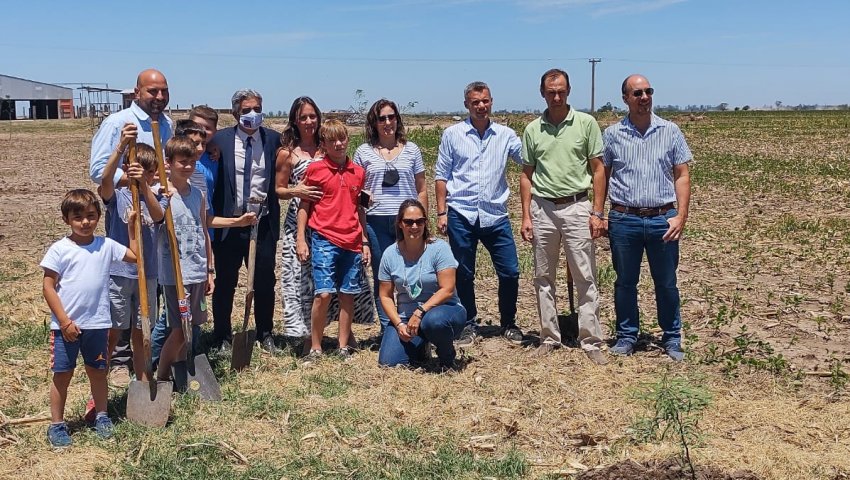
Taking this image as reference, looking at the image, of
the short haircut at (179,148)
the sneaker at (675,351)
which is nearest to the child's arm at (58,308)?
the short haircut at (179,148)

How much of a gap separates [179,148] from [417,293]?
197 cm

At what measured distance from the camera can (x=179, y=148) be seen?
5.41m

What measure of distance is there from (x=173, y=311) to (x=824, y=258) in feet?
25.1

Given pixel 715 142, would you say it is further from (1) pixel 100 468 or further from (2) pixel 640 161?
(1) pixel 100 468

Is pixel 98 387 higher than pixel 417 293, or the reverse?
pixel 417 293

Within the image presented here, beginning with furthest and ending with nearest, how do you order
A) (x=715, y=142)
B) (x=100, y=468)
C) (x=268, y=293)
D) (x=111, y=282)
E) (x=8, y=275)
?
(x=715, y=142)
(x=8, y=275)
(x=268, y=293)
(x=111, y=282)
(x=100, y=468)

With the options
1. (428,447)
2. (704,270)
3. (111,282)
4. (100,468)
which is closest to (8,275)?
(111,282)

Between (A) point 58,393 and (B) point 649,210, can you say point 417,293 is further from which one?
(A) point 58,393

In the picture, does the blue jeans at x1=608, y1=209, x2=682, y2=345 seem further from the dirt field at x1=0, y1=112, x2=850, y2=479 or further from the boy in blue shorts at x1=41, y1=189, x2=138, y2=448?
the boy in blue shorts at x1=41, y1=189, x2=138, y2=448

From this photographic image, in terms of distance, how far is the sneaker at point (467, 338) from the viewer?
268 inches

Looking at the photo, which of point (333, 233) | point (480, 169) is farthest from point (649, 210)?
point (333, 233)

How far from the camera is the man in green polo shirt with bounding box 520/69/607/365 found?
6188 mm

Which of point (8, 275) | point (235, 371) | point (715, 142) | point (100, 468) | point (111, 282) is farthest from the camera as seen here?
point (715, 142)

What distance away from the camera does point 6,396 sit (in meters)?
5.69
